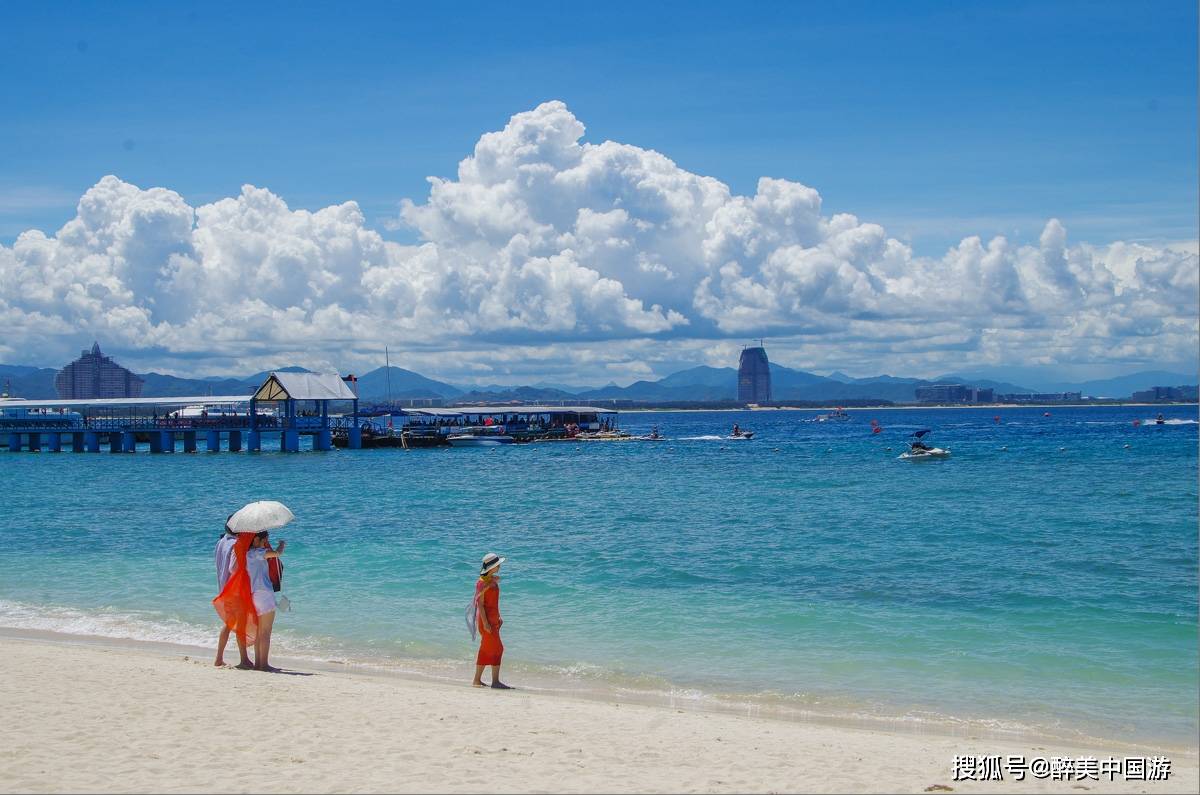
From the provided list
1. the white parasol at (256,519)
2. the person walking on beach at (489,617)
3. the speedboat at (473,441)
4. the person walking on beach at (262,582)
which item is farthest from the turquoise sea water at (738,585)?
the speedboat at (473,441)

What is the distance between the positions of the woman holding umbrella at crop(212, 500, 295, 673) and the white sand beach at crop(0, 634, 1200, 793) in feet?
2.06

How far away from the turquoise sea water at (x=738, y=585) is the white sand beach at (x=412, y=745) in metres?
1.79

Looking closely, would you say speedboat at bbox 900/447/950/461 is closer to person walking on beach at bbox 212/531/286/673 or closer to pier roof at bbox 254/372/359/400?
pier roof at bbox 254/372/359/400

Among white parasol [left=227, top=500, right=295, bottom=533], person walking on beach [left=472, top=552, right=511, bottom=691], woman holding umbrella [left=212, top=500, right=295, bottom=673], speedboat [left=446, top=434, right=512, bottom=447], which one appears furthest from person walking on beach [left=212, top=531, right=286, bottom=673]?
speedboat [left=446, top=434, right=512, bottom=447]

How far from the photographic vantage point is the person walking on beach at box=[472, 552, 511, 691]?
11969 mm

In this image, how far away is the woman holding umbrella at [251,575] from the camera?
39.4 ft

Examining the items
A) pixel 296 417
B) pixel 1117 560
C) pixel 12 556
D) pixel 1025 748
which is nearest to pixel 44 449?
pixel 296 417

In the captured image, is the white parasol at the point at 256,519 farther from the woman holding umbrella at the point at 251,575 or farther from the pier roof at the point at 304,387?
the pier roof at the point at 304,387

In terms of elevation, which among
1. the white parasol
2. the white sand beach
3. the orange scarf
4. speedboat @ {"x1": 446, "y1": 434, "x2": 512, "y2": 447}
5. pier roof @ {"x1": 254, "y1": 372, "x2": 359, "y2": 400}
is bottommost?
speedboat @ {"x1": 446, "y1": 434, "x2": 512, "y2": 447}

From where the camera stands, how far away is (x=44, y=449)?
91000mm

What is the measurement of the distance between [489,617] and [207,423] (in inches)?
2944

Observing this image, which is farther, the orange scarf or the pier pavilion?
the pier pavilion

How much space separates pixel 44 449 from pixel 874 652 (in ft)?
302

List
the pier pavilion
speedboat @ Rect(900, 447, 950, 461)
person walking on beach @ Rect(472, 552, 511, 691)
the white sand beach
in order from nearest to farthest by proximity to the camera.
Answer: the white sand beach
person walking on beach @ Rect(472, 552, 511, 691)
speedboat @ Rect(900, 447, 950, 461)
the pier pavilion
